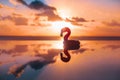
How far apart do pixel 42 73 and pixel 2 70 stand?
25.9 inches

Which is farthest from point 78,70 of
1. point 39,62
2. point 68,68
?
point 39,62

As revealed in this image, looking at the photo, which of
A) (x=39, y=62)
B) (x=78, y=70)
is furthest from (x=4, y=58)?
(x=78, y=70)

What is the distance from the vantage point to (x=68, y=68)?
18.2 ft

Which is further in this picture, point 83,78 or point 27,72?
point 27,72

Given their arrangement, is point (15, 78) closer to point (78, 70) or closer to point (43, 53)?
point (78, 70)

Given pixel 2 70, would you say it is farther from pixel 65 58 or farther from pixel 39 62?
pixel 65 58

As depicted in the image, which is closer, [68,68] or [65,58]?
[68,68]

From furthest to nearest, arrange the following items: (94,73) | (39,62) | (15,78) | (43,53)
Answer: (43,53) → (39,62) → (94,73) → (15,78)

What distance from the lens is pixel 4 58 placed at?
6418 mm

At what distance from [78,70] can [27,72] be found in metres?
0.82

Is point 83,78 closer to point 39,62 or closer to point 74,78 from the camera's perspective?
point 74,78

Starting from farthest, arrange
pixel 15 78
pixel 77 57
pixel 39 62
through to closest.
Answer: pixel 77 57 → pixel 39 62 → pixel 15 78

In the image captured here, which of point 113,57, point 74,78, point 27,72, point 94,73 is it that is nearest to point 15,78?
point 27,72

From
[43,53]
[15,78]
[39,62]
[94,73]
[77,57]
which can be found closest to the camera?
[15,78]
